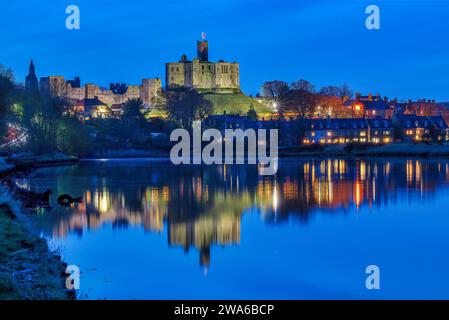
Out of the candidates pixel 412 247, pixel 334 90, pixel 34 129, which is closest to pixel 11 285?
pixel 412 247

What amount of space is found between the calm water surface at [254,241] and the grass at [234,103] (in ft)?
280

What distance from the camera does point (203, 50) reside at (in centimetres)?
13325

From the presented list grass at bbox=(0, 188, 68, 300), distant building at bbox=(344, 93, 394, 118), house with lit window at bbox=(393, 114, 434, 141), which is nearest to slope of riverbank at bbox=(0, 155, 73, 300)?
grass at bbox=(0, 188, 68, 300)

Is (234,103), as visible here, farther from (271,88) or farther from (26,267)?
(26,267)

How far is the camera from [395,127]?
83062 mm

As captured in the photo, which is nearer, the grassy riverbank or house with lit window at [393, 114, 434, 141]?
the grassy riverbank

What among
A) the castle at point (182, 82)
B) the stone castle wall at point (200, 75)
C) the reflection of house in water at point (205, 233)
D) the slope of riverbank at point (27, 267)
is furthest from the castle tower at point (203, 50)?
the slope of riverbank at point (27, 267)

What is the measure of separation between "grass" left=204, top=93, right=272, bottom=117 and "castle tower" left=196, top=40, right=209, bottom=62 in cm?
1117

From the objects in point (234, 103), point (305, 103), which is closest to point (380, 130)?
→ point (305, 103)

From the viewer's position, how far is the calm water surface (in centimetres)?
1133

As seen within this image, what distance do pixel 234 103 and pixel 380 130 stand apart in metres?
41.7

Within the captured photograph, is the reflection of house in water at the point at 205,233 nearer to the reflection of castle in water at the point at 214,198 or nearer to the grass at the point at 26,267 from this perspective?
the reflection of castle in water at the point at 214,198

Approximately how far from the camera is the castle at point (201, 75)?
127625 millimetres

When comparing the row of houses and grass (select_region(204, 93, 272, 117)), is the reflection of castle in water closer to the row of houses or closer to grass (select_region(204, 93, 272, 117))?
the row of houses
